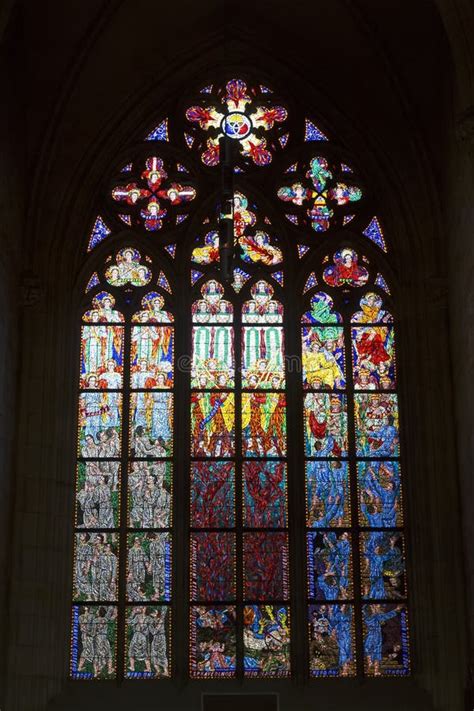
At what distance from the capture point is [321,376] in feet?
49.0

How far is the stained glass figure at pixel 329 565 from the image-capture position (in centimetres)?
1410

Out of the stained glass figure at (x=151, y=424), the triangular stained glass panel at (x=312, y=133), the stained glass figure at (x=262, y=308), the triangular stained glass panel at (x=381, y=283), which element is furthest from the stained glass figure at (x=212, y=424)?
the triangular stained glass panel at (x=312, y=133)

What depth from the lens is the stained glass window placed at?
45.5ft

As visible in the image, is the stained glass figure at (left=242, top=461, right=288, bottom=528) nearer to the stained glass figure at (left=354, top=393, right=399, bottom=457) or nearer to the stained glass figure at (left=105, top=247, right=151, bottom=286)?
the stained glass figure at (left=354, top=393, right=399, bottom=457)

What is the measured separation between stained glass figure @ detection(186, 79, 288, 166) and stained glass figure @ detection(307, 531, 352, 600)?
177 inches

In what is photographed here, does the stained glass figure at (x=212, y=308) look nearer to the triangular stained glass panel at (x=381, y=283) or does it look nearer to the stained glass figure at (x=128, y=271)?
the stained glass figure at (x=128, y=271)

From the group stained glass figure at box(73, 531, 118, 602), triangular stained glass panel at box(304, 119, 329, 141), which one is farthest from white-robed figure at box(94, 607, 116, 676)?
triangular stained glass panel at box(304, 119, 329, 141)

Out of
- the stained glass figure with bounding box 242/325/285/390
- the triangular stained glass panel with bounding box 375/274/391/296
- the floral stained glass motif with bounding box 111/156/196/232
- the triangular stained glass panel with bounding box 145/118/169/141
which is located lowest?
the stained glass figure with bounding box 242/325/285/390

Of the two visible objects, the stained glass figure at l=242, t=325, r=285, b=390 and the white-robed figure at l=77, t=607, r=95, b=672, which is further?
the stained glass figure at l=242, t=325, r=285, b=390

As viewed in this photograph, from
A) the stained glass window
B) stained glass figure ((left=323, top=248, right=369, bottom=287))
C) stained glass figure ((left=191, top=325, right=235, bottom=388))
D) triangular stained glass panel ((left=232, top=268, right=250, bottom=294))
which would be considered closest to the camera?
the stained glass window
